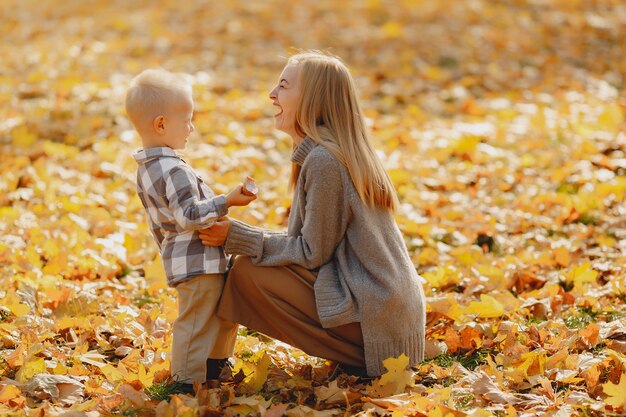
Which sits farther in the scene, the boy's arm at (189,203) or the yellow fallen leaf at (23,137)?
the yellow fallen leaf at (23,137)

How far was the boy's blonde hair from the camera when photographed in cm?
284

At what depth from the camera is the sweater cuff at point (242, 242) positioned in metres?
2.91

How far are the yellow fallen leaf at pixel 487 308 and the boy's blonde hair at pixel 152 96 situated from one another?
1530 mm

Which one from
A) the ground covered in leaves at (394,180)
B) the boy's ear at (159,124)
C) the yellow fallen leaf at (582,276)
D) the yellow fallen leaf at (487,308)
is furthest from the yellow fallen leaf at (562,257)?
the boy's ear at (159,124)

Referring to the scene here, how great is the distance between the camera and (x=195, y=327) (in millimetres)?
2896

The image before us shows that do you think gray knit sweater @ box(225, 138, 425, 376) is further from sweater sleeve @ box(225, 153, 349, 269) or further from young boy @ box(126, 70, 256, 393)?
young boy @ box(126, 70, 256, 393)

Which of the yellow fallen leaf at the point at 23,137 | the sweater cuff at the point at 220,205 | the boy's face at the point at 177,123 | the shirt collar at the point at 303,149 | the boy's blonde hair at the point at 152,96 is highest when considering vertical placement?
the boy's blonde hair at the point at 152,96

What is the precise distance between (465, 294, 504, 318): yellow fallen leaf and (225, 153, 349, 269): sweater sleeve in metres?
0.86

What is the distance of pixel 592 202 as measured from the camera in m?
4.98

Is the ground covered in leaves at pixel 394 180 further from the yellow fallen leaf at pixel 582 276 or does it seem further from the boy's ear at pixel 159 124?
the boy's ear at pixel 159 124

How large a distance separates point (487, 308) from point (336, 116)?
1.12 metres

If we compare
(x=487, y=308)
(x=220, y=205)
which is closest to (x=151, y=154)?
(x=220, y=205)

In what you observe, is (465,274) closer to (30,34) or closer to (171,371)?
(171,371)

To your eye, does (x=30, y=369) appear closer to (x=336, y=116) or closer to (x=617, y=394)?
(x=336, y=116)
